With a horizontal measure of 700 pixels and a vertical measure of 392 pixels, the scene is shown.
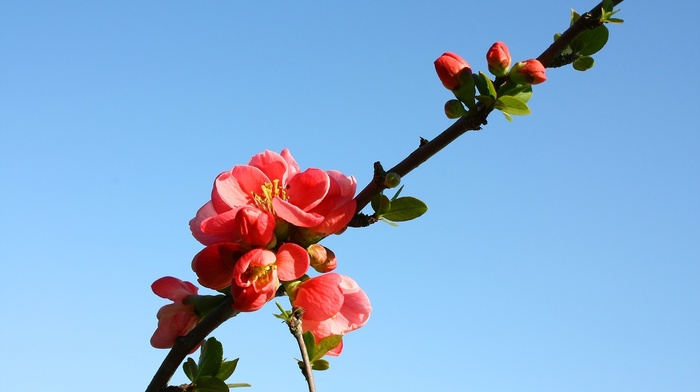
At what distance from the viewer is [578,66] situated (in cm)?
132

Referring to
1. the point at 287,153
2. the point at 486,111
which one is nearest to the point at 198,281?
the point at 287,153

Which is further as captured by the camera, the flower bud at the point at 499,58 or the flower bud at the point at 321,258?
the flower bud at the point at 499,58

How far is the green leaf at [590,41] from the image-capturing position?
127 centimetres

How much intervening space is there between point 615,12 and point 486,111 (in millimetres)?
336

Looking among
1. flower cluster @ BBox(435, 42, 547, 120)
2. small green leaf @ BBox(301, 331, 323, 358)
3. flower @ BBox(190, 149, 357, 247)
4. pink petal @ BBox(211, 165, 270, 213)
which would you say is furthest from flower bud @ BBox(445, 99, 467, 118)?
small green leaf @ BBox(301, 331, 323, 358)

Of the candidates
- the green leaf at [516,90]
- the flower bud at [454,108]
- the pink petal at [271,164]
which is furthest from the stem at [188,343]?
the green leaf at [516,90]

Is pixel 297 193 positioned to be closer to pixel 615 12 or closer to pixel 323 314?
pixel 323 314

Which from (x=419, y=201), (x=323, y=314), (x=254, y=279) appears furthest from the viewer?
(x=419, y=201)

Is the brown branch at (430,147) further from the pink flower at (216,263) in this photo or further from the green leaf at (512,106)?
the pink flower at (216,263)

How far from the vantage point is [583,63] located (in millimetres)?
1313

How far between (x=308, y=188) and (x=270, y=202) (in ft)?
0.26

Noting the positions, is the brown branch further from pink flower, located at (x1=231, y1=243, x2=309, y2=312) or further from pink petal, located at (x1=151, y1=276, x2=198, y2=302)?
pink petal, located at (x1=151, y1=276, x2=198, y2=302)

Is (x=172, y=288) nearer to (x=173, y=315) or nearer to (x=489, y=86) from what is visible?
(x=173, y=315)

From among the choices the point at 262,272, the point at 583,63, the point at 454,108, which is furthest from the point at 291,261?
the point at 583,63
